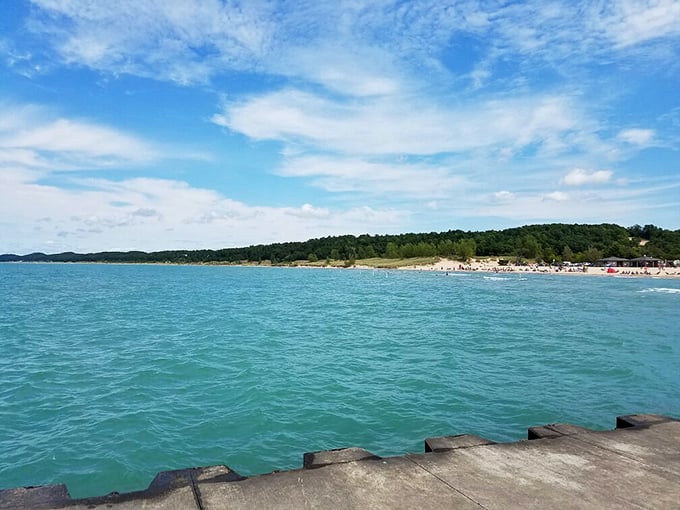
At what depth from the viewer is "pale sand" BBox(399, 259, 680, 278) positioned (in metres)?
120

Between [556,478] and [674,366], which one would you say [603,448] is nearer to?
[556,478]

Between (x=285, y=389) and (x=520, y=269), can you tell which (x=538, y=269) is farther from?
(x=285, y=389)

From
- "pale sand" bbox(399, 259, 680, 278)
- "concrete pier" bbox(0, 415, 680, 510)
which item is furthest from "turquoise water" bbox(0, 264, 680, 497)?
"pale sand" bbox(399, 259, 680, 278)

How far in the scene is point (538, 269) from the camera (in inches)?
5812

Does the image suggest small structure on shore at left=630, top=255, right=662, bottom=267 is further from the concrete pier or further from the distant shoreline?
the concrete pier

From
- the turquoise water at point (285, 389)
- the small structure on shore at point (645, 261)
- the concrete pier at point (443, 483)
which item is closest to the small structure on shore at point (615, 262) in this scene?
the small structure on shore at point (645, 261)

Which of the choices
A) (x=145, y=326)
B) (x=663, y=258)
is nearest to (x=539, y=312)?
(x=145, y=326)

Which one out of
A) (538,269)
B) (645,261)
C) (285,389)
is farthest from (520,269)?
(285,389)

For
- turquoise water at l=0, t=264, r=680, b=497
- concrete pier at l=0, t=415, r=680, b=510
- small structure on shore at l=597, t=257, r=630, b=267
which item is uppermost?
small structure on shore at l=597, t=257, r=630, b=267

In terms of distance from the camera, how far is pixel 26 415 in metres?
13.2

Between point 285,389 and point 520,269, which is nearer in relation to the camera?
point 285,389

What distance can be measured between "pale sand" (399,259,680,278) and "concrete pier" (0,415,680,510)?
5141 inches

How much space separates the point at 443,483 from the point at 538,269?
510 feet

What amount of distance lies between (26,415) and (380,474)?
12212mm
